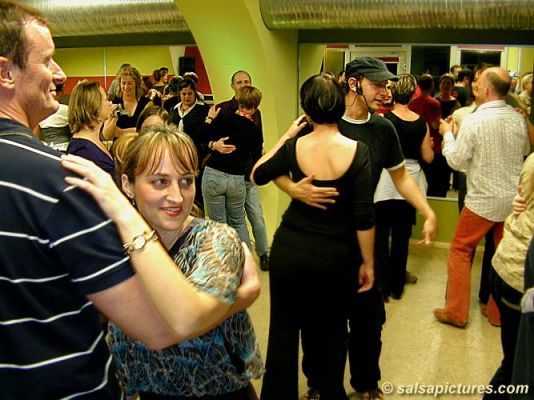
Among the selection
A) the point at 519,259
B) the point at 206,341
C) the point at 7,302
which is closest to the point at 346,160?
the point at 519,259

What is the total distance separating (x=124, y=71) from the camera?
14.5ft

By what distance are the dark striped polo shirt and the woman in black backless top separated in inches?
52.9

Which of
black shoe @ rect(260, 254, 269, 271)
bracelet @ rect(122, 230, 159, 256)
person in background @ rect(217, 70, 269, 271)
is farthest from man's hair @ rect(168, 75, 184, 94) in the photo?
bracelet @ rect(122, 230, 159, 256)

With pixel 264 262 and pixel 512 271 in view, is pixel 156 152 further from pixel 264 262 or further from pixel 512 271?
pixel 264 262

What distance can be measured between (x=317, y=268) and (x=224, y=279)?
110 cm

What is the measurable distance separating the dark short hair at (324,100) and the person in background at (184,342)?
92cm

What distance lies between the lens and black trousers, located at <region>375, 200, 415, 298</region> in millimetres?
3754

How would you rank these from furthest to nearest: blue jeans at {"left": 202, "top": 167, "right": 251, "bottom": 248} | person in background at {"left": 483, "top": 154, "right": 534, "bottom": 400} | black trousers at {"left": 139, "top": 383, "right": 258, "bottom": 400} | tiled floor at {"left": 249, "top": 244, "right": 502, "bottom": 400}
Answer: blue jeans at {"left": 202, "top": 167, "right": 251, "bottom": 248}
tiled floor at {"left": 249, "top": 244, "right": 502, "bottom": 400}
person in background at {"left": 483, "top": 154, "right": 534, "bottom": 400}
black trousers at {"left": 139, "top": 383, "right": 258, "bottom": 400}

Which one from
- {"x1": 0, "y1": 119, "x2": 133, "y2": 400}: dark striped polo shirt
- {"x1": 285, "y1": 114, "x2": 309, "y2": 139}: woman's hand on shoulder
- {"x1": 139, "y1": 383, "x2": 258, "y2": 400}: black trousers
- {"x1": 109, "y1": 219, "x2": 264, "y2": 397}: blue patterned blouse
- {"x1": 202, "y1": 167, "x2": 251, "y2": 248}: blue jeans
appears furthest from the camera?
{"x1": 202, "y1": 167, "x2": 251, "y2": 248}: blue jeans

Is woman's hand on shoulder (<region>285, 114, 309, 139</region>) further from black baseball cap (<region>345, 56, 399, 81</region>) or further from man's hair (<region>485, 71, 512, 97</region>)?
man's hair (<region>485, 71, 512, 97</region>)

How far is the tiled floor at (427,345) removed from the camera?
9.34 ft

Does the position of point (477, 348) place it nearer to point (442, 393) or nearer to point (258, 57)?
point (442, 393)

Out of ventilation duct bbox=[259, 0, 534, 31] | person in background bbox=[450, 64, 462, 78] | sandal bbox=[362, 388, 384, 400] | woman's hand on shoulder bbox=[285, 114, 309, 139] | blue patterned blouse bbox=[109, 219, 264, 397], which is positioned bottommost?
sandal bbox=[362, 388, 384, 400]

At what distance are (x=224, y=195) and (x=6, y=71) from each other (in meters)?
3.32
